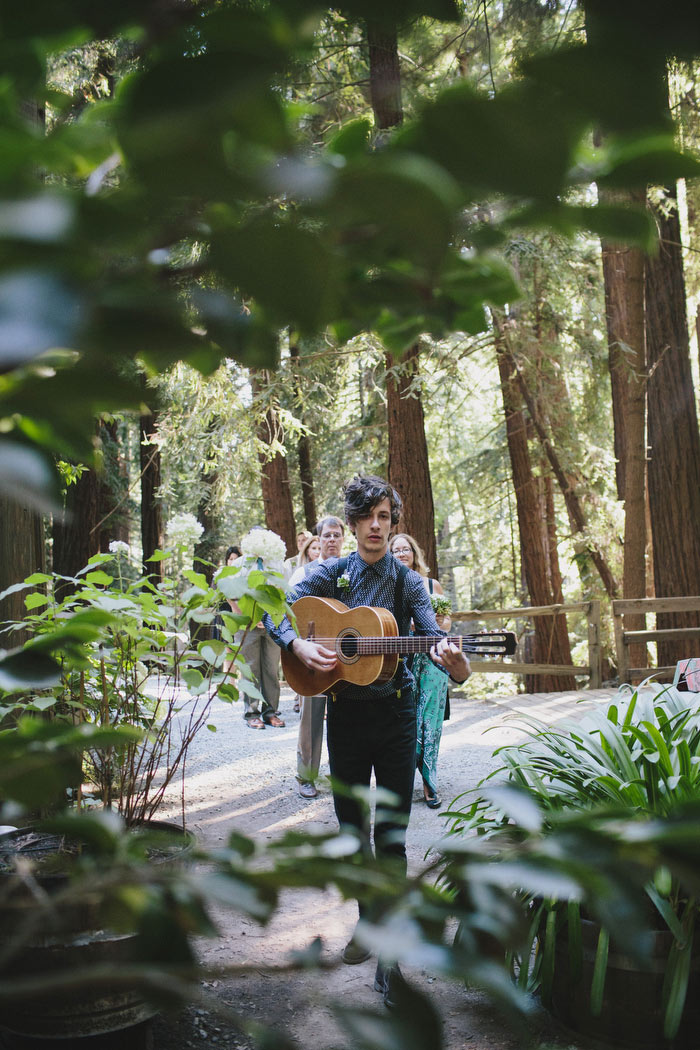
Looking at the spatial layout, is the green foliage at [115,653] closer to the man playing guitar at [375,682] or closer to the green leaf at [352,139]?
the green leaf at [352,139]

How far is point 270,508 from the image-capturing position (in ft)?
48.1

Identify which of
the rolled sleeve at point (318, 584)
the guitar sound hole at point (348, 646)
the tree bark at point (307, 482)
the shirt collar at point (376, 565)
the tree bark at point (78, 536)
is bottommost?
the guitar sound hole at point (348, 646)

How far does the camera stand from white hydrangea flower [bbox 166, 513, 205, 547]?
11.7 ft

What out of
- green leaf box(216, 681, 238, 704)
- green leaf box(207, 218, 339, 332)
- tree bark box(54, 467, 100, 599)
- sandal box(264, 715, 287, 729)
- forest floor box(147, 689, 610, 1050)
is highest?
tree bark box(54, 467, 100, 599)

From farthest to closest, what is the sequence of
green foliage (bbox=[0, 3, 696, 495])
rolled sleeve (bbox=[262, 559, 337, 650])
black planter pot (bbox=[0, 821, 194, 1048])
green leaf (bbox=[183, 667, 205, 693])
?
rolled sleeve (bbox=[262, 559, 337, 650]) < green leaf (bbox=[183, 667, 205, 693]) < black planter pot (bbox=[0, 821, 194, 1048]) < green foliage (bbox=[0, 3, 696, 495])

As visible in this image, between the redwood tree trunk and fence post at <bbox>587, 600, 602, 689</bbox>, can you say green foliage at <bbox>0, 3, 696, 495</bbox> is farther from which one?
fence post at <bbox>587, 600, 602, 689</bbox>

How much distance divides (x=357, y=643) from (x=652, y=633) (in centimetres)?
680

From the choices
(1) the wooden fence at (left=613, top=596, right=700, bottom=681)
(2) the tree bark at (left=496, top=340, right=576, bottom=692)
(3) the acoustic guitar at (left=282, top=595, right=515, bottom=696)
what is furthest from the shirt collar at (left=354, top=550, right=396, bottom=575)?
(2) the tree bark at (left=496, top=340, right=576, bottom=692)

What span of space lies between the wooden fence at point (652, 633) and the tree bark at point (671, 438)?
25 cm

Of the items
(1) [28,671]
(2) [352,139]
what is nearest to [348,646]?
(1) [28,671]

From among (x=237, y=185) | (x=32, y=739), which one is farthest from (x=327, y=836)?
(x=237, y=185)

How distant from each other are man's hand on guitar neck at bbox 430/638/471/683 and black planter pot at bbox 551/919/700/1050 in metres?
1.00

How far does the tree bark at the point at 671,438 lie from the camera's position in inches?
378

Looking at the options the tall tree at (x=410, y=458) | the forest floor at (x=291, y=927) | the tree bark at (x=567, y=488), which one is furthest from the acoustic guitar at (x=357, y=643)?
the tree bark at (x=567, y=488)
